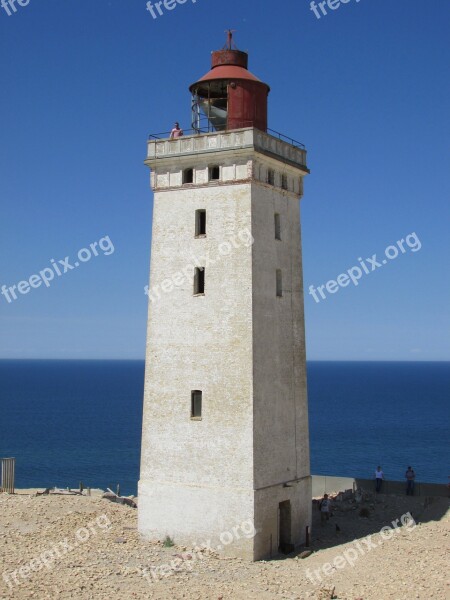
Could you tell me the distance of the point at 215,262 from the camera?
2536 centimetres

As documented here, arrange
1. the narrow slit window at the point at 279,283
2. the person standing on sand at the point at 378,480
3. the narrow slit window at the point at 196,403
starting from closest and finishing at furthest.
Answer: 1. the narrow slit window at the point at 196,403
2. the narrow slit window at the point at 279,283
3. the person standing on sand at the point at 378,480

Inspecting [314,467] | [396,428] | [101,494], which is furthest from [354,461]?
[101,494]

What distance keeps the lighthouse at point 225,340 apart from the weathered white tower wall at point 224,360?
4 cm

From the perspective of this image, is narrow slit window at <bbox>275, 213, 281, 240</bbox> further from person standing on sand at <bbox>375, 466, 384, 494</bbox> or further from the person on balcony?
person standing on sand at <bbox>375, 466, 384, 494</bbox>

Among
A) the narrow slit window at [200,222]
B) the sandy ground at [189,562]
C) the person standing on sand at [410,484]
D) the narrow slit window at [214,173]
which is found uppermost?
the narrow slit window at [214,173]

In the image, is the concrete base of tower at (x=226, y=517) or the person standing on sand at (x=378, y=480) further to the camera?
the person standing on sand at (x=378, y=480)

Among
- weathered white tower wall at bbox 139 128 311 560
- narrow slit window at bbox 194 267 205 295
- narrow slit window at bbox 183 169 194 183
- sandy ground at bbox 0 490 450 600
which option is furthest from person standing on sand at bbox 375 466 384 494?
narrow slit window at bbox 183 169 194 183

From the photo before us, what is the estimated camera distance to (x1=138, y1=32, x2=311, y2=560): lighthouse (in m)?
24.5

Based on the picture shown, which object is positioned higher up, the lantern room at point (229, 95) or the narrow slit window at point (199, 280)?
the lantern room at point (229, 95)

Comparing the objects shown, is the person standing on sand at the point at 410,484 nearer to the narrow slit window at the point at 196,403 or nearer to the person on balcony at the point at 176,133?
the narrow slit window at the point at 196,403

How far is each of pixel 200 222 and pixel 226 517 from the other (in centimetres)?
966

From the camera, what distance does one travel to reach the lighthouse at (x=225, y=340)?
2452cm

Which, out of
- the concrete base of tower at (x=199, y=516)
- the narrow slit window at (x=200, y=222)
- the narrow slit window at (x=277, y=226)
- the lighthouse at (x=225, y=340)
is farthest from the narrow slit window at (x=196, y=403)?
the narrow slit window at (x=277, y=226)

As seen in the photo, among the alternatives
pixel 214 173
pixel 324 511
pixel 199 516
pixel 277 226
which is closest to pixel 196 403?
pixel 199 516
